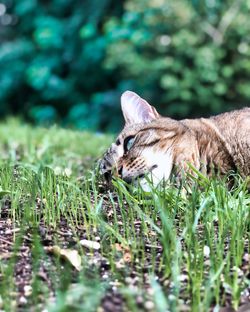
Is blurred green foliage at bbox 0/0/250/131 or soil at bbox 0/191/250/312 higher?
blurred green foliage at bbox 0/0/250/131

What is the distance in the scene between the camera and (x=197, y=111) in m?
10.6

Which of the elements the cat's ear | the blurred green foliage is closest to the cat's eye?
the cat's ear

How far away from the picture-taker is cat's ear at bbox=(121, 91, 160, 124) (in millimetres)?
3580

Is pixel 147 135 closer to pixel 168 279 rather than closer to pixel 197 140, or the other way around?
pixel 197 140

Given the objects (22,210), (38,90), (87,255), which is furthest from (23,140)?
(38,90)

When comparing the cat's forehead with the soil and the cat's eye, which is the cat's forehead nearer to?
the cat's eye

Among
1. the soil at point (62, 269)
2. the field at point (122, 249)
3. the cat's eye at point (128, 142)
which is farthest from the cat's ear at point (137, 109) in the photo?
the soil at point (62, 269)

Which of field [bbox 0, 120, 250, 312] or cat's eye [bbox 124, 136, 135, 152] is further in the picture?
cat's eye [bbox 124, 136, 135, 152]

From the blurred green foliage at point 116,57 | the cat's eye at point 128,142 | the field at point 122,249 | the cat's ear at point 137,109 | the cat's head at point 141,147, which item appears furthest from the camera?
the blurred green foliage at point 116,57

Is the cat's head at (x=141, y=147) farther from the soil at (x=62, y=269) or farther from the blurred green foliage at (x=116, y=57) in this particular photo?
the blurred green foliage at (x=116, y=57)

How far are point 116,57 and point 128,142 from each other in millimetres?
7444

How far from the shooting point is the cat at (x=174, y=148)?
10.5 feet

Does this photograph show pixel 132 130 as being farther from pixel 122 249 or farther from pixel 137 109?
pixel 122 249

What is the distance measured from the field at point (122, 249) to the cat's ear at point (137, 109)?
63 cm
